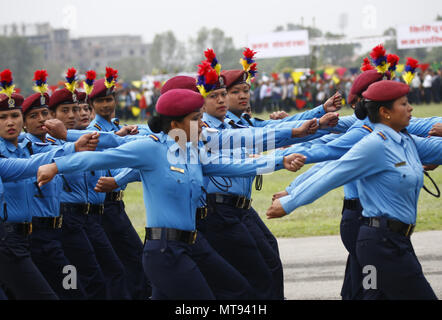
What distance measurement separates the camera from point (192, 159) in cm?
552

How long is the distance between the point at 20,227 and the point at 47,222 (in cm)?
46

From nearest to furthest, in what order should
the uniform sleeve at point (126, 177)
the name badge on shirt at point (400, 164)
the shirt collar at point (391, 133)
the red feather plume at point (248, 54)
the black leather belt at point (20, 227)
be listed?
the name badge on shirt at point (400, 164) → the shirt collar at point (391, 133) → the black leather belt at point (20, 227) → the uniform sleeve at point (126, 177) → the red feather plume at point (248, 54)

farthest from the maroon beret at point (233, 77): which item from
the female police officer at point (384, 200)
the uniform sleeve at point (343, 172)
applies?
the uniform sleeve at point (343, 172)

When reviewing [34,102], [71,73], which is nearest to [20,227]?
[34,102]

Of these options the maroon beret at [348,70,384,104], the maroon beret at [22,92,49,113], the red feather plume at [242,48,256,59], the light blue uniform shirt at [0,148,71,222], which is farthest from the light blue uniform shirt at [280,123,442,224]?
the red feather plume at [242,48,256,59]

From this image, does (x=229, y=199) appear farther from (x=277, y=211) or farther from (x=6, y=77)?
(x=6, y=77)

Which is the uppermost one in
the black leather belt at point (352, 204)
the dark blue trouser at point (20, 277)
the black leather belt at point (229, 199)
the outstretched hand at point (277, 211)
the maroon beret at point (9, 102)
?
the maroon beret at point (9, 102)

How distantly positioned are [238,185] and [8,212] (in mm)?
2053

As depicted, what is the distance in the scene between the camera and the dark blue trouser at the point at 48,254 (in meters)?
6.53

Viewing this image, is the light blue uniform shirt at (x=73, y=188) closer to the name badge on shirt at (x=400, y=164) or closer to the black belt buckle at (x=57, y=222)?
the black belt buckle at (x=57, y=222)

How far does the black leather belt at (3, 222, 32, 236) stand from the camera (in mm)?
6070

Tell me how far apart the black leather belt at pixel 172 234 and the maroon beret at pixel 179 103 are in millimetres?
835
